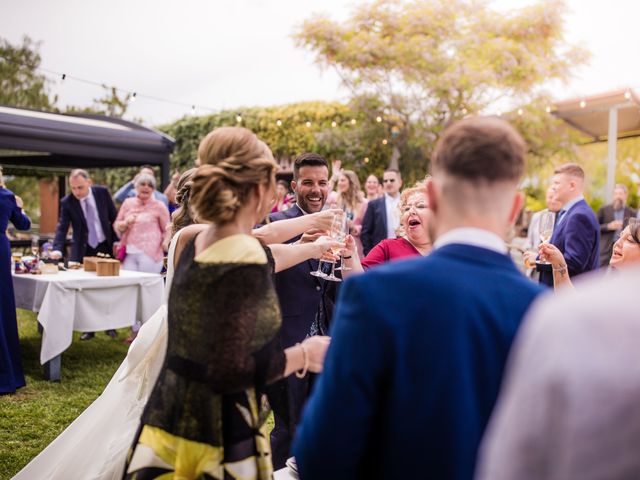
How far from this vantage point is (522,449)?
0.67 metres

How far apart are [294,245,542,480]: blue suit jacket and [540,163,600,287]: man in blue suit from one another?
12.3 ft

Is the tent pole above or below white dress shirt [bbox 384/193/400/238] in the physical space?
above

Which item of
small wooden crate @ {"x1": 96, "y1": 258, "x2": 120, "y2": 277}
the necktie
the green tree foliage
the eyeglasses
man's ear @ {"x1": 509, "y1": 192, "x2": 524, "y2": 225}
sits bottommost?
small wooden crate @ {"x1": 96, "y1": 258, "x2": 120, "y2": 277}

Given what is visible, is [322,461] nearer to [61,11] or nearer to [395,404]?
[395,404]

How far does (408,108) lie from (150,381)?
45.9ft

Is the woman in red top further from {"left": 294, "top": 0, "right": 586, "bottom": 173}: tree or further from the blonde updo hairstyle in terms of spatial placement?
{"left": 294, "top": 0, "right": 586, "bottom": 173}: tree

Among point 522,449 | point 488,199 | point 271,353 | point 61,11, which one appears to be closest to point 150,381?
point 271,353

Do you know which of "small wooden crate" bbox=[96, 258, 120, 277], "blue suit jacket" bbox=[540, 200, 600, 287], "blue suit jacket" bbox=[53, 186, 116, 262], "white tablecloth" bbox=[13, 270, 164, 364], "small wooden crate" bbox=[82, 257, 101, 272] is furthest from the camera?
"blue suit jacket" bbox=[53, 186, 116, 262]

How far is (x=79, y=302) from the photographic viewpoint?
18.2ft

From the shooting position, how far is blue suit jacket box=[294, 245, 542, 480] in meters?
1.07

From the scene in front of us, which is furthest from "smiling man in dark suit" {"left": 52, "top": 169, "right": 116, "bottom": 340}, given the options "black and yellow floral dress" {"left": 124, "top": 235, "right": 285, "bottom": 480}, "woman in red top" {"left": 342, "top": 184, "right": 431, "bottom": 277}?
"black and yellow floral dress" {"left": 124, "top": 235, "right": 285, "bottom": 480}

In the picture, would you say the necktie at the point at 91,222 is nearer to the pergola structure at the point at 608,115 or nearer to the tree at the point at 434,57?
the pergola structure at the point at 608,115

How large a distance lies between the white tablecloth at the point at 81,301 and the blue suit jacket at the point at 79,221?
1.46m

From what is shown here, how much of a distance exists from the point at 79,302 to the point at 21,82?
20.6 meters
